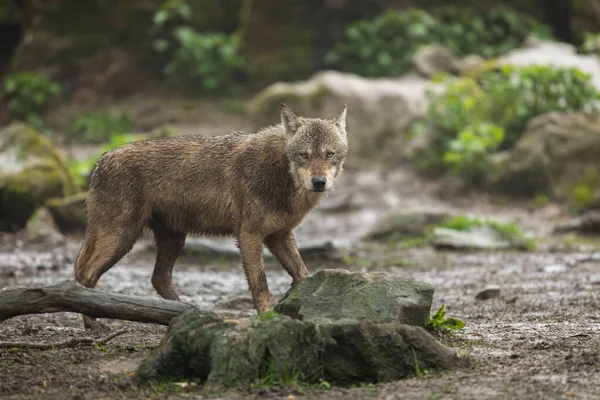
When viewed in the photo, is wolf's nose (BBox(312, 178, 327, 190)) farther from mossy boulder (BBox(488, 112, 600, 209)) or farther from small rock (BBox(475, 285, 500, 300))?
mossy boulder (BBox(488, 112, 600, 209))

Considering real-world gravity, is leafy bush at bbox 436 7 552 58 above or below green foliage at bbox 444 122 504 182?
above

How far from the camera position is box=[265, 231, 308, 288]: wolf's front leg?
28.0 feet

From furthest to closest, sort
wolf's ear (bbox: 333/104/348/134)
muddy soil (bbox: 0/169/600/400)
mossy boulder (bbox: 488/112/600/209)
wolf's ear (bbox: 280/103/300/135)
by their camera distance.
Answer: mossy boulder (bbox: 488/112/600/209), wolf's ear (bbox: 333/104/348/134), wolf's ear (bbox: 280/103/300/135), muddy soil (bbox: 0/169/600/400)

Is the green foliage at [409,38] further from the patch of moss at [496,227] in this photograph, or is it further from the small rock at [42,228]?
the small rock at [42,228]

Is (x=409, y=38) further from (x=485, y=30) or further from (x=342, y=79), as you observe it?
(x=342, y=79)

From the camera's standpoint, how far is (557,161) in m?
16.9

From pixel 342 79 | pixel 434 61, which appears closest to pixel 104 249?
pixel 342 79

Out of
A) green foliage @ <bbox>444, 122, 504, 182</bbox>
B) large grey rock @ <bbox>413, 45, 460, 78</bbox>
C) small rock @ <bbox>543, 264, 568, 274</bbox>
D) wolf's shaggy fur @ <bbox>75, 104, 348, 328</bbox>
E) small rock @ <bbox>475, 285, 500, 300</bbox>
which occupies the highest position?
large grey rock @ <bbox>413, 45, 460, 78</bbox>

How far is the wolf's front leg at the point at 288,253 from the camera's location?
28.0ft

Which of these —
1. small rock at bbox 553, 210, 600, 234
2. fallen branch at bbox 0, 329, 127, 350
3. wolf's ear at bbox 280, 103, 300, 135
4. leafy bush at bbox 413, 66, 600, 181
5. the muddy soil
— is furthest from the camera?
leafy bush at bbox 413, 66, 600, 181

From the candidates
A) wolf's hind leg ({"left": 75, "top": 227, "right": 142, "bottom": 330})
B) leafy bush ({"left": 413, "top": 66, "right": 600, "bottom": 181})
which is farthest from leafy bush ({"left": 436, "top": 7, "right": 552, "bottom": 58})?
wolf's hind leg ({"left": 75, "top": 227, "right": 142, "bottom": 330})

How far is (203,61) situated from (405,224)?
11.7 m

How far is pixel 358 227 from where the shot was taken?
54.9ft

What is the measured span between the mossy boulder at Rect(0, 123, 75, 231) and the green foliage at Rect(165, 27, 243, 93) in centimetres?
984
